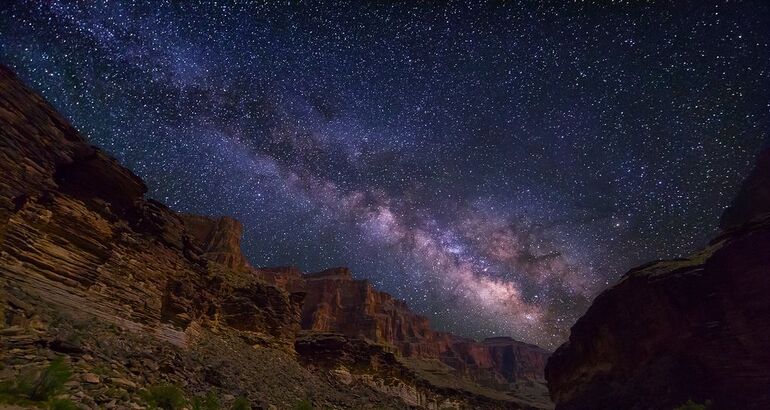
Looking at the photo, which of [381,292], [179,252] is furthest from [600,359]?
[381,292]

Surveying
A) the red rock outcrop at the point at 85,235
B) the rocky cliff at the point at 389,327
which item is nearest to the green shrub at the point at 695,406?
the red rock outcrop at the point at 85,235

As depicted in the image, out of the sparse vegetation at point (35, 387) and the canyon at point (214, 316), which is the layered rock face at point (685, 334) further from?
the sparse vegetation at point (35, 387)

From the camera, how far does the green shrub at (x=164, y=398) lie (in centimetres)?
983

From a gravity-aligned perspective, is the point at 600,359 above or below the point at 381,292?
below

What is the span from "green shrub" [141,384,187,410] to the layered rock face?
3396cm

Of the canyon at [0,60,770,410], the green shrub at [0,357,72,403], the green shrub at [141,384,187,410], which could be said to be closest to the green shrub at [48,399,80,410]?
the green shrub at [0,357,72,403]

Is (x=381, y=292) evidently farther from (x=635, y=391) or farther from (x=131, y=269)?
(x=131, y=269)

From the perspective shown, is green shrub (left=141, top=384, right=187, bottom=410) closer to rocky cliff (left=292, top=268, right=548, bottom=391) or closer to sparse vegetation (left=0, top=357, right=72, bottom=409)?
sparse vegetation (left=0, top=357, right=72, bottom=409)

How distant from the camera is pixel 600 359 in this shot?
38188mm

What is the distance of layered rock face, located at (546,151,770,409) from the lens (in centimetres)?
2559

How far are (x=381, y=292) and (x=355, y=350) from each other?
97.6 metres

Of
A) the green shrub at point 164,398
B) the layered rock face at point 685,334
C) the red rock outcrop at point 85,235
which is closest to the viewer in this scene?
the green shrub at point 164,398

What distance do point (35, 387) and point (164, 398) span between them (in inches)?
143

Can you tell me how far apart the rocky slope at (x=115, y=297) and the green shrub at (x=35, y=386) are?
0.49 m
